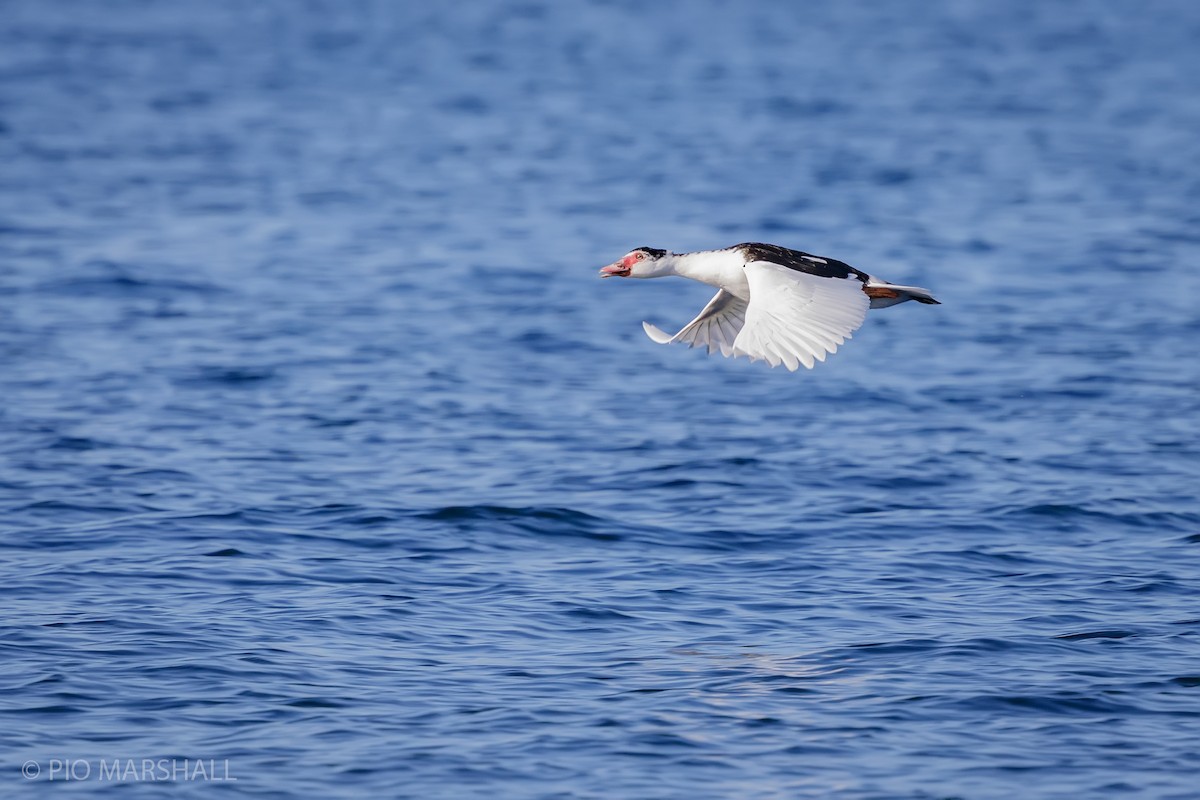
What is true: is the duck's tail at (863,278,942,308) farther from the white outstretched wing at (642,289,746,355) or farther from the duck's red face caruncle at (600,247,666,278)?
the duck's red face caruncle at (600,247,666,278)

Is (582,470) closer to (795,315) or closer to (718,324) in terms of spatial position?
(718,324)

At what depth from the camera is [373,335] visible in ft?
61.4

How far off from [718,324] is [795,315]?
1384 mm

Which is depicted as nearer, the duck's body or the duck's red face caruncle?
the duck's body

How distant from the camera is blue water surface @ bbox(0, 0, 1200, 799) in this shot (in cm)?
915

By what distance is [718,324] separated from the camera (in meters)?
11.5

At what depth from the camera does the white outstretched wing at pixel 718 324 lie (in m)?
11.3

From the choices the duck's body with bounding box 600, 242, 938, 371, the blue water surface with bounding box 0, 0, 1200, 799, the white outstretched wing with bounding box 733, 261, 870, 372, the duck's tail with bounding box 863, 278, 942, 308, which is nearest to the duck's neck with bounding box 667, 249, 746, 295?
the duck's body with bounding box 600, 242, 938, 371

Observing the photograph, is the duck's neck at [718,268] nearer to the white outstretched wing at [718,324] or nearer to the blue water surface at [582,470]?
the white outstretched wing at [718,324]

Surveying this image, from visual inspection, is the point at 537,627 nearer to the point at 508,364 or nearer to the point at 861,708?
the point at 861,708

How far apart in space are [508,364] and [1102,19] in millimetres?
37008

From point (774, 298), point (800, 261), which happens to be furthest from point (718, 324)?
point (774, 298)

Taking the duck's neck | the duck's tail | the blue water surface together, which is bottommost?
the blue water surface

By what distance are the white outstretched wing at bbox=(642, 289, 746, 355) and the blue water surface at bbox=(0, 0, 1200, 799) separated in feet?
5.23
